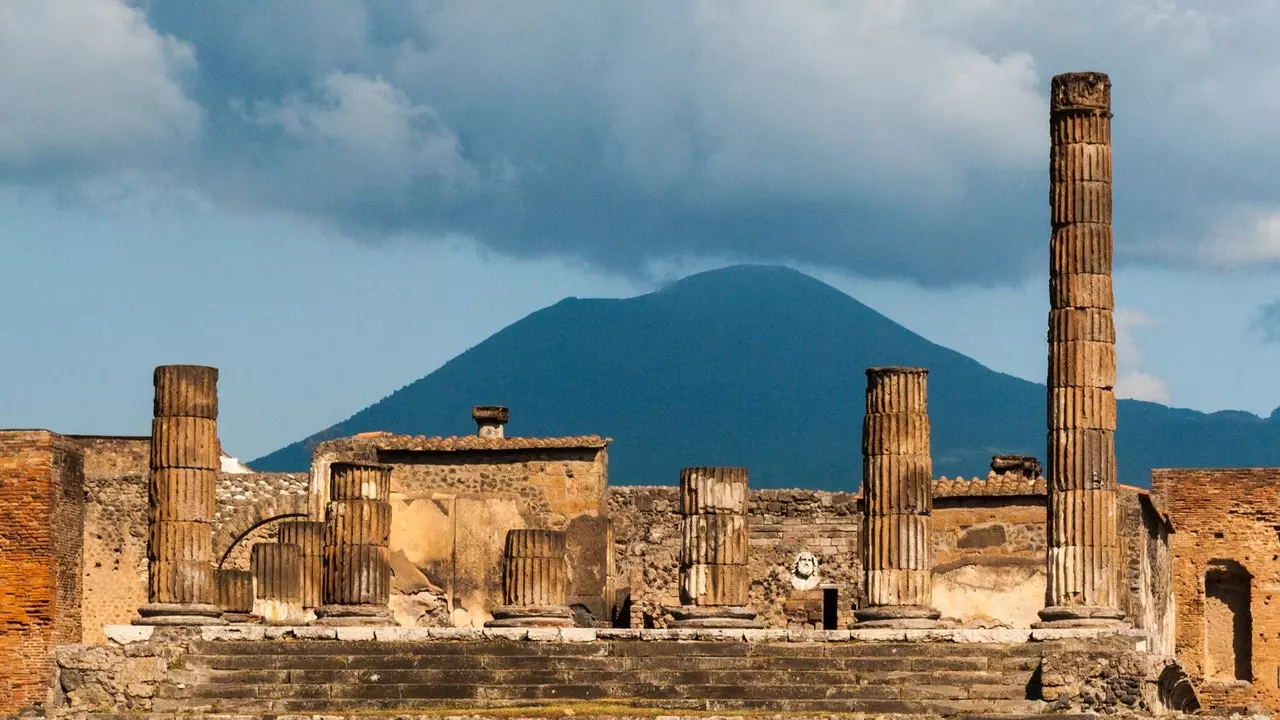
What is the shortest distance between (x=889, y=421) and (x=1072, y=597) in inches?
126

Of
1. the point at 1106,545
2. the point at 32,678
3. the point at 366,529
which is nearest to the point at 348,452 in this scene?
the point at 32,678

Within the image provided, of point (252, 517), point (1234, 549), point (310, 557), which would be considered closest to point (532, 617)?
point (310, 557)

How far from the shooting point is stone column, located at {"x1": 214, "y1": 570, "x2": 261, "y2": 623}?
1415 inches

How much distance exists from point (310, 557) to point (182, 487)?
9.08 ft

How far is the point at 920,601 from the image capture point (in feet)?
107

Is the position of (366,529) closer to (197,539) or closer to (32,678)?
(197,539)

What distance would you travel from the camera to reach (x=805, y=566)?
42000mm

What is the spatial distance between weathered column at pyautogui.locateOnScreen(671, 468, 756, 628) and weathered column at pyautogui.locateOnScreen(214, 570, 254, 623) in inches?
234

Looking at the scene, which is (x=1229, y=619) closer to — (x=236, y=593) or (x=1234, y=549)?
(x=1234, y=549)

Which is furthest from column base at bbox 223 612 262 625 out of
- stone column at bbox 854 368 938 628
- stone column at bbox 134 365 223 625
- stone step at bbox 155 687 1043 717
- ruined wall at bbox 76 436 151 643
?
ruined wall at bbox 76 436 151 643

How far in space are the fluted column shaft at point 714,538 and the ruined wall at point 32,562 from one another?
11.5 meters

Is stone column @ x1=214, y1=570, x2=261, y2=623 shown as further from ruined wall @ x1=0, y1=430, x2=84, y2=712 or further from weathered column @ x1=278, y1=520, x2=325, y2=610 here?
ruined wall @ x1=0, y1=430, x2=84, y2=712

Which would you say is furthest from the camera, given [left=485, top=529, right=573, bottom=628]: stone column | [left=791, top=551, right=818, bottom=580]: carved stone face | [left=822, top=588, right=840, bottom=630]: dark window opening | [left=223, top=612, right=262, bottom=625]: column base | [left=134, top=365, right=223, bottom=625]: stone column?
[left=791, top=551, right=818, bottom=580]: carved stone face

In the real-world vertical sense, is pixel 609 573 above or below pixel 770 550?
below
